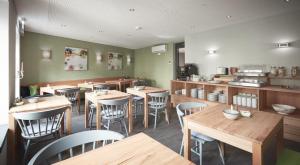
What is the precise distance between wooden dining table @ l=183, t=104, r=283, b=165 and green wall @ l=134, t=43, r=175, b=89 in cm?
477

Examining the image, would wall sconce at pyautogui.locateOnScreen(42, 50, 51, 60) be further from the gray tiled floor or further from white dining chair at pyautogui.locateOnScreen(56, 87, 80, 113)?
the gray tiled floor

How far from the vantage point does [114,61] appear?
7.12 metres

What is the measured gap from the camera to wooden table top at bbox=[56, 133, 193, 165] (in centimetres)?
88

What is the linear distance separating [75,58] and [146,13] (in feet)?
12.8

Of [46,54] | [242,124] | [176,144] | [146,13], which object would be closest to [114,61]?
[46,54]

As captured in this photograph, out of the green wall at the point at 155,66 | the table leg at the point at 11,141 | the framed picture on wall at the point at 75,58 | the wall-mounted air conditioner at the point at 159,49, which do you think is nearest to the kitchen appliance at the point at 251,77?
the green wall at the point at 155,66

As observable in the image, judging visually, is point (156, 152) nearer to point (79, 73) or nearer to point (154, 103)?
point (154, 103)

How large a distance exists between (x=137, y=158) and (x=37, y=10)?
3832 mm

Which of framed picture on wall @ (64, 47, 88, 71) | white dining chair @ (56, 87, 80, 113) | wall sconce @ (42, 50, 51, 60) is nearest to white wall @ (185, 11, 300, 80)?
white dining chair @ (56, 87, 80, 113)

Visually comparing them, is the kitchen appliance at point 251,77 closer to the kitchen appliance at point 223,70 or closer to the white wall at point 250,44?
the white wall at point 250,44

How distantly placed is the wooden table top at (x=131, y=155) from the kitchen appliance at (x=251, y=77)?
110 inches

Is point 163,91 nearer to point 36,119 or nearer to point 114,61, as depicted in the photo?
point 36,119

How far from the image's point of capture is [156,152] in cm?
98

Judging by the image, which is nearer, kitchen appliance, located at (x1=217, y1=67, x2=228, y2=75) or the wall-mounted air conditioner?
kitchen appliance, located at (x1=217, y1=67, x2=228, y2=75)
